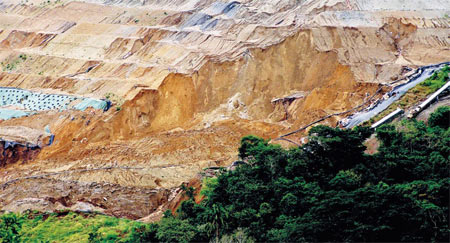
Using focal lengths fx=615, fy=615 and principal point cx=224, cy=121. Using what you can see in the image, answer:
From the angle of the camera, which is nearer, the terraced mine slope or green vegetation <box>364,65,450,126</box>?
green vegetation <box>364,65,450,126</box>

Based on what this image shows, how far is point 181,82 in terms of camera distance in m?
45.1

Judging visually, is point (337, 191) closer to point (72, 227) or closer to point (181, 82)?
point (72, 227)

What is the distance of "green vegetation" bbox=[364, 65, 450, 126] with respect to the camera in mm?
35156

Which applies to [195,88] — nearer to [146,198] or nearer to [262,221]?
[146,198]

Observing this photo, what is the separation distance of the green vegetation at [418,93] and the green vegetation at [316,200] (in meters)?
2.46

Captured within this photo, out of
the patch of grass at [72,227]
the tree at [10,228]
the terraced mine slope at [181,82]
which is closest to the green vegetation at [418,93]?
the terraced mine slope at [181,82]

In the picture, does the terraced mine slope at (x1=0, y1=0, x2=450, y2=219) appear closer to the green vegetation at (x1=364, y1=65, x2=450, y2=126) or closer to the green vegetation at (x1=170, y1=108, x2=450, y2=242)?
the green vegetation at (x1=364, y1=65, x2=450, y2=126)

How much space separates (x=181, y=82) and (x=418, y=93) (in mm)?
17059

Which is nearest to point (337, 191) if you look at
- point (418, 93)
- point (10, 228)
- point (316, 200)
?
point (316, 200)

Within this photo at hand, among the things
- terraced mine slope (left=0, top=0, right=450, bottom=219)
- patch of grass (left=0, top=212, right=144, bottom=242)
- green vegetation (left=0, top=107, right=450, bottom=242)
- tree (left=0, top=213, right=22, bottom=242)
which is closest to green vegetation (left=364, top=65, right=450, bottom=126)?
green vegetation (left=0, top=107, right=450, bottom=242)

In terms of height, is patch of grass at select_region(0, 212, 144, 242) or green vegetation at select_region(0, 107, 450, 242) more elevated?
green vegetation at select_region(0, 107, 450, 242)

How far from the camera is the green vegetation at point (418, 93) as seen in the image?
35156 millimetres

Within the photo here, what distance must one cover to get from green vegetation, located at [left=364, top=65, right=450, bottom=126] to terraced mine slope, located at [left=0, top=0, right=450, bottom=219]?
3.42 metres

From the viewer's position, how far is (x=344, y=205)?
24.8 meters
